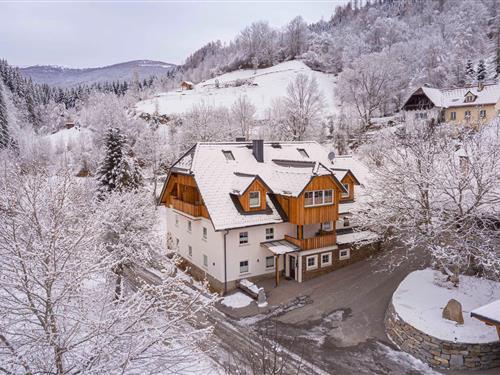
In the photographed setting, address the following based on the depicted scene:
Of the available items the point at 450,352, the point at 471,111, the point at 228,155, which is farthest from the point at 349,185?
the point at 471,111

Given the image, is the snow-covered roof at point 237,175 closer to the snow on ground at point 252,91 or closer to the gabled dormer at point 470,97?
the gabled dormer at point 470,97

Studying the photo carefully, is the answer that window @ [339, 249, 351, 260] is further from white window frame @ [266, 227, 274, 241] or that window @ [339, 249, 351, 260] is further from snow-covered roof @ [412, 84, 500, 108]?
snow-covered roof @ [412, 84, 500, 108]

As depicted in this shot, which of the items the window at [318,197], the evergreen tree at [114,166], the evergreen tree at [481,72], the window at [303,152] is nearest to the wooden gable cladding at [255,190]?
the window at [318,197]

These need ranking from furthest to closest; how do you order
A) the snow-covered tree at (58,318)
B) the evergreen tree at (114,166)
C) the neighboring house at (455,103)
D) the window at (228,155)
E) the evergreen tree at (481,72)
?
the evergreen tree at (481,72)
the neighboring house at (455,103)
the evergreen tree at (114,166)
the window at (228,155)
the snow-covered tree at (58,318)

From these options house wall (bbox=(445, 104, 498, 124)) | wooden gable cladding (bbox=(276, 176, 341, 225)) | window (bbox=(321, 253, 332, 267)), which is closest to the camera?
wooden gable cladding (bbox=(276, 176, 341, 225))

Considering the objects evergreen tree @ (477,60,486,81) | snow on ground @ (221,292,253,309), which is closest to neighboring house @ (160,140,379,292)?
snow on ground @ (221,292,253,309)
